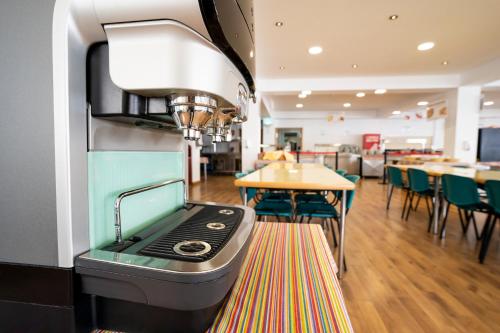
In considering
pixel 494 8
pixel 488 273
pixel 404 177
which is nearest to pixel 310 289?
pixel 488 273

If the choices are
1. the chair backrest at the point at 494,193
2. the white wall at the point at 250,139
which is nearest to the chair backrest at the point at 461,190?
the chair backrest at the point at 494,193

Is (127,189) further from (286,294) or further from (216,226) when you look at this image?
A: (286,294)

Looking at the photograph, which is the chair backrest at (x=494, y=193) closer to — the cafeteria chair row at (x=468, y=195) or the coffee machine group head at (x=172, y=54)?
the cafeteria chair row at (x=468, y=195)

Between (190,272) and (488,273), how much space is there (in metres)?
2.67

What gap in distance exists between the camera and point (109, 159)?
48 cm

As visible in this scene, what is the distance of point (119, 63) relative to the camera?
39 cm

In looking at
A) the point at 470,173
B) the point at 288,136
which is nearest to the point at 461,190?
the point at 470,173

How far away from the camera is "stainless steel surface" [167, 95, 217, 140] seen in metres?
0.39

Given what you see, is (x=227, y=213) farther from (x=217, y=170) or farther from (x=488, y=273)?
(x=217, y=170)

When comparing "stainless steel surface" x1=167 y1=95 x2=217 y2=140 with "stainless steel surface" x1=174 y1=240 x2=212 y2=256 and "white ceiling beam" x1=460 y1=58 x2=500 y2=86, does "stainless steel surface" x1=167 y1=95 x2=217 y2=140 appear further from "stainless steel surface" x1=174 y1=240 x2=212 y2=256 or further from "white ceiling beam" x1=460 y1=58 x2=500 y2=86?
"white ceiling beam" x1=460 y1=58 x2=500 y2=86

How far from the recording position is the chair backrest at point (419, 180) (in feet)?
9.84

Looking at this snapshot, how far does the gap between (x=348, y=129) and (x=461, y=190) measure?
346 inches

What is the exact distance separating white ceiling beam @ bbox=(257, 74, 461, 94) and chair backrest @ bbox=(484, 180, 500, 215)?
11.0ft

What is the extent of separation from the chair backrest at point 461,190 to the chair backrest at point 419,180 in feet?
1.53
